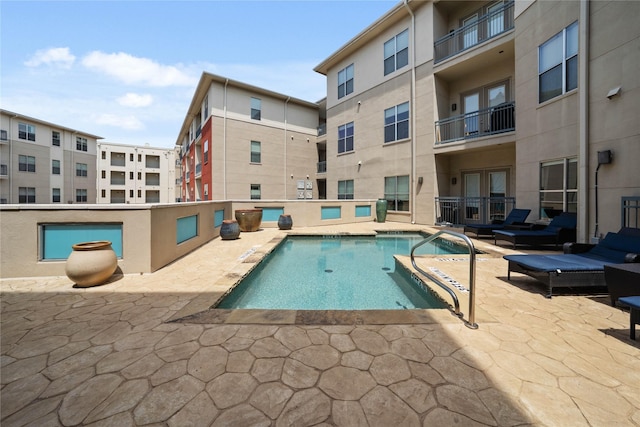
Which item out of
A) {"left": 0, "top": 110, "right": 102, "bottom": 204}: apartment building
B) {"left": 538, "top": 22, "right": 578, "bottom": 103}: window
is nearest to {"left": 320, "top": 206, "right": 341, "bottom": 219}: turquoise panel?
{"left": 538, "top": 22, "right": 578, "bottom": 103}: window

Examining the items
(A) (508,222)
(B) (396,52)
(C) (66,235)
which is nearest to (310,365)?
(C) (66,235)

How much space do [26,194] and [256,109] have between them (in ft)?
101

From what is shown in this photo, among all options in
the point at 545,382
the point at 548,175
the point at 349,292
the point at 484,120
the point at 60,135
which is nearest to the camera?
the point at 545,382

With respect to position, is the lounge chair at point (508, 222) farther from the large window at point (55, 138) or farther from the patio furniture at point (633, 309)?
the large window at point (55, 138)

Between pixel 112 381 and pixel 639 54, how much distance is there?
1000cm

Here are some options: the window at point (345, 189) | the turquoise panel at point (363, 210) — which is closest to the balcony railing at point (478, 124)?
the turquoise panel at point (363, 210)

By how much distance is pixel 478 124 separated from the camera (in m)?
12.2

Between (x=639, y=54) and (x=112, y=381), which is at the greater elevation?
(x=639, y=54)

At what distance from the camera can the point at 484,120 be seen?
40.1 ft

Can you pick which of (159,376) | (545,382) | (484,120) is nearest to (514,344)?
(545,382)

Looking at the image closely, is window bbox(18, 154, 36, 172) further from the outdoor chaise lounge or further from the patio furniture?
the patio furniture

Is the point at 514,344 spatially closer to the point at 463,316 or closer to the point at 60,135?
the point at 463,316

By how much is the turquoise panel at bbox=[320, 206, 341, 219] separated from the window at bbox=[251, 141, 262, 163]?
9459 millimetres

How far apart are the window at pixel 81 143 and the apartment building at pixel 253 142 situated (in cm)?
2285
